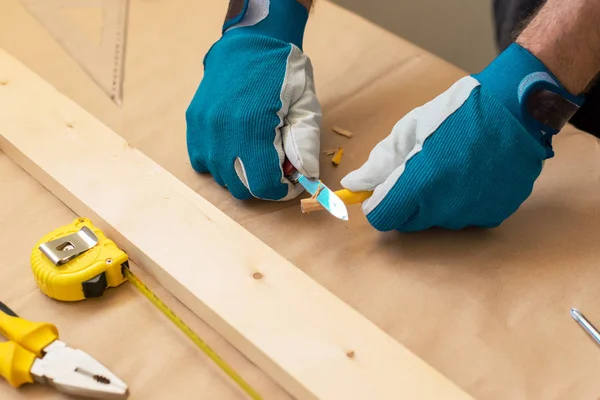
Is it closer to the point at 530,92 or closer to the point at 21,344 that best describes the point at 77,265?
the point at 21,344

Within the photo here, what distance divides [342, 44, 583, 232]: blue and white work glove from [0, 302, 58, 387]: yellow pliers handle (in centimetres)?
41

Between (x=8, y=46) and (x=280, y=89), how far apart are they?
0.58 meters

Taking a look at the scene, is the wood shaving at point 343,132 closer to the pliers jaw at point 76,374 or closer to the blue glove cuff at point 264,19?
the blue glove cuff at point 264,19

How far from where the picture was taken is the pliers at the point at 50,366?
64 cm

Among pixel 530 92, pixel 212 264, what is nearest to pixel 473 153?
pixel 530 92

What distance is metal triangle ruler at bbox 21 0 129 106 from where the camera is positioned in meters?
1.08

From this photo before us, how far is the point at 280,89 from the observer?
2.86 ft

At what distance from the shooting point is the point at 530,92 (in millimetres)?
786

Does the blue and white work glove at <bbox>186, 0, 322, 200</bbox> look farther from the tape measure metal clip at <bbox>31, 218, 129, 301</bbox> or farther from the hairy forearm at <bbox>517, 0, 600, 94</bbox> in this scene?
the hairy forearm at <bbox>517, 0, 600, 94</bbox>

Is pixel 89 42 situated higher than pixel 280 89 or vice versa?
pixel 280 89

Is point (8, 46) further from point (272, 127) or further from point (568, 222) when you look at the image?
point (568, 222)

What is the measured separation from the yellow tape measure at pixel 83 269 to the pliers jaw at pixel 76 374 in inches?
3.4

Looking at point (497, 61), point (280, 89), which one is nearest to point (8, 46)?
point (280, 89)

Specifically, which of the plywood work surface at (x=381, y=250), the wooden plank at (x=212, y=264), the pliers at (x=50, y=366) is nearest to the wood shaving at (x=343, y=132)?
the plywood work surface at (x=381, y=250)
